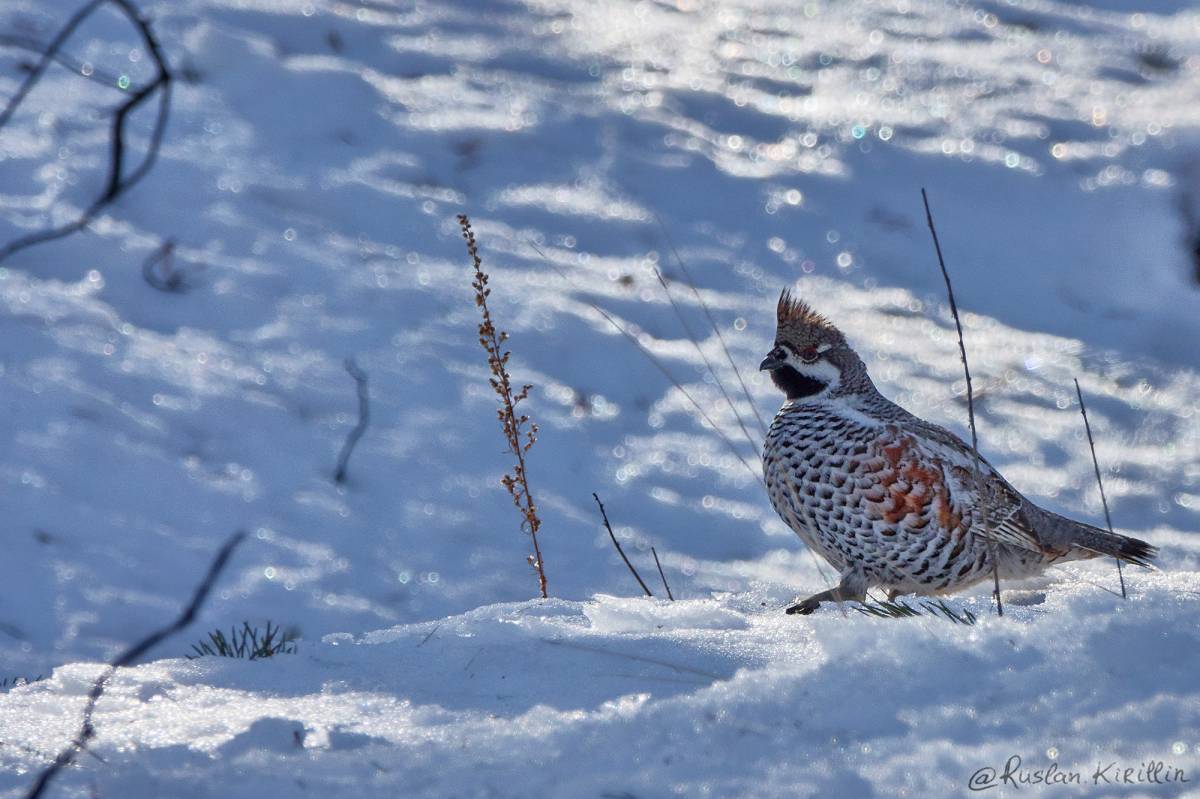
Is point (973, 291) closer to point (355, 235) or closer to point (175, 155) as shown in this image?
point (355, 235)

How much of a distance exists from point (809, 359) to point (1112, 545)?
114cm

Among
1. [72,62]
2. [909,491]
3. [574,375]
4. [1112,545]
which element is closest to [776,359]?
[909,491]

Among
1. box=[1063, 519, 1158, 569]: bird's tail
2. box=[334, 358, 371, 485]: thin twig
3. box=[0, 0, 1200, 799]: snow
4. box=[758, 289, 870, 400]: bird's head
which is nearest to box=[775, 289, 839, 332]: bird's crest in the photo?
box=[758, 289, 870, 400]: bird's head

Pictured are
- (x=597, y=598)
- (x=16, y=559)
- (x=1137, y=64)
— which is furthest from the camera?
(x=1137, y=64)

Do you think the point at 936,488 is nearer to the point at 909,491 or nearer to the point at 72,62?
the point at 909,491

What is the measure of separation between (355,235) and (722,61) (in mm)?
3039

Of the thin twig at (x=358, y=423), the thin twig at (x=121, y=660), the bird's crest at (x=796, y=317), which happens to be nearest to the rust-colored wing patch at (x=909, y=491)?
the bird's crest at (x=796, y=317)

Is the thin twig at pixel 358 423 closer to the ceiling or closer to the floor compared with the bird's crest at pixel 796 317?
closer to the floor

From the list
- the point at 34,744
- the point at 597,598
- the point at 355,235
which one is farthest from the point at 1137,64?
the point at 34,744

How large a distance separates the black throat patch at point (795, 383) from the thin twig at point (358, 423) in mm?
2416

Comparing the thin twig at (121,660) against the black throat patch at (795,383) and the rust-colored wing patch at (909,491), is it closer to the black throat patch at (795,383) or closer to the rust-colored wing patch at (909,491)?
the rust-colored wing patch at (909,491)

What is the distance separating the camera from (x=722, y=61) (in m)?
9.13

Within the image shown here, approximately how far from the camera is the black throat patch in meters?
4.36

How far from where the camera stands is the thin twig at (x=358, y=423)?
6121 millimetres
